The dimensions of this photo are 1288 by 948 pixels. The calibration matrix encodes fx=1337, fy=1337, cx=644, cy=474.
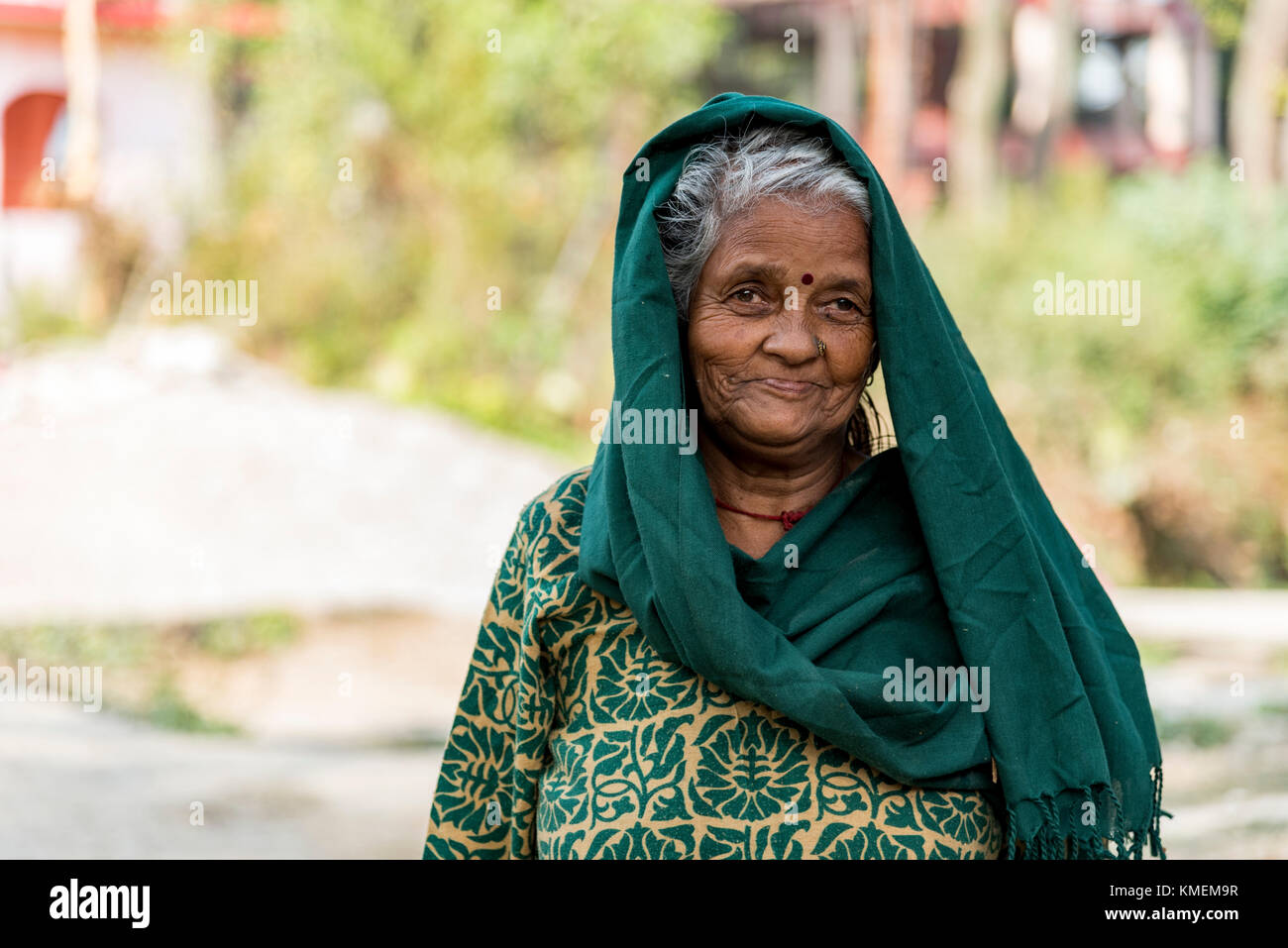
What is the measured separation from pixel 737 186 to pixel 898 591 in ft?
1.95

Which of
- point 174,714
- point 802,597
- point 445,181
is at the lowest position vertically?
point 802,597

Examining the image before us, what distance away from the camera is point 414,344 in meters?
12.0

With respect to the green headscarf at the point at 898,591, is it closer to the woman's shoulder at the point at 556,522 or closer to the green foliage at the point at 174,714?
the woman's shoulder at the point at 556,522

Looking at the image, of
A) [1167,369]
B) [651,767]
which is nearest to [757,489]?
[651,767]

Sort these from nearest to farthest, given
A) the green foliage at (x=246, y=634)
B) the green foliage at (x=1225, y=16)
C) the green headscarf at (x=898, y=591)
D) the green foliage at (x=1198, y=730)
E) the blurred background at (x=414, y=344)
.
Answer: the green headscarf at (x=898, y=591) → the green foliage at (x=1198, y=730) → the blurred background at (x=414, y=344) → the green foliage at (x=246, y=634) → the green foliage at (x=1225, y=16)

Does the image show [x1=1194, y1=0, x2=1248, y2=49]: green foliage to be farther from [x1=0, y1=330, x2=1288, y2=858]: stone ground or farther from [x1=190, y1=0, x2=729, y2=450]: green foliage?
[x1=0, y1=330, x2=1288, y2=858]: stone ground

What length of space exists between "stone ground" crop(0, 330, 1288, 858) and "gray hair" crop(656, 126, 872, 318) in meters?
3.68

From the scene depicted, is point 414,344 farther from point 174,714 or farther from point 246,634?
point 174,714

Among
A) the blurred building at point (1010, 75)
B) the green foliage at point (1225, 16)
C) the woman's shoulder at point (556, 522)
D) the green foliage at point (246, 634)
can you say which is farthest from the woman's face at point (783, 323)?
the green foliage at point (1225, 16)

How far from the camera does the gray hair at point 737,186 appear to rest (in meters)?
1.79

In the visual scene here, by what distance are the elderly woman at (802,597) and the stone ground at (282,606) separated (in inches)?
136
